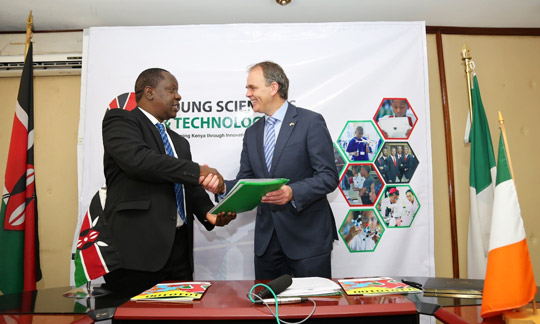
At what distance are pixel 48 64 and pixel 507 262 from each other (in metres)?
3.22

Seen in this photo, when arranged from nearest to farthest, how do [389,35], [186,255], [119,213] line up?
1. [119,213]
2. [186,255]
3. [389,35]

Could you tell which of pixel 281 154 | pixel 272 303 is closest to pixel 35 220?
pixel 281 154

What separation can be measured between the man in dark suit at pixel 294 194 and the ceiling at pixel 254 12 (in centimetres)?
85

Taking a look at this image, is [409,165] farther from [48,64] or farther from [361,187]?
[48,64]

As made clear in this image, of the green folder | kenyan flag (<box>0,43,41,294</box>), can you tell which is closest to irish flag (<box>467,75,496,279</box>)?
the green folder

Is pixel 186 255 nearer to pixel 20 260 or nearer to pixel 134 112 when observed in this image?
pixel 134 112

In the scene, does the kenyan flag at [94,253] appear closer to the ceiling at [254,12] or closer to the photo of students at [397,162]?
the ceiling at [254,12]

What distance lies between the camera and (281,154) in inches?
87.0

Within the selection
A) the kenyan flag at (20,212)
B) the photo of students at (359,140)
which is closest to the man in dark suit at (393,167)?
the photo of students at (359,140)

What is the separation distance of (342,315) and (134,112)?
1.41m

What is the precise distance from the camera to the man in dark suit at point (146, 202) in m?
1.77

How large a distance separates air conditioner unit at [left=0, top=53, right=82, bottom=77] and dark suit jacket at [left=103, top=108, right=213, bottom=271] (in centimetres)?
146

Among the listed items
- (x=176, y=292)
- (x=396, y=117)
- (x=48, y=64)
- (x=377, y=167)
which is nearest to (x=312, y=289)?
(x=176, y=292)

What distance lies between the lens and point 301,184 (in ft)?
6.71
